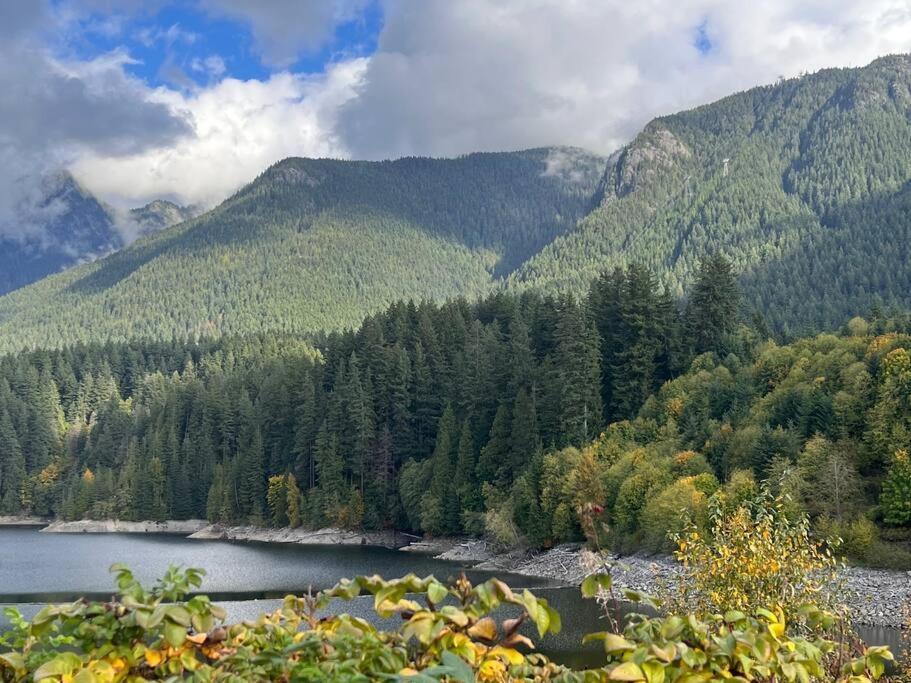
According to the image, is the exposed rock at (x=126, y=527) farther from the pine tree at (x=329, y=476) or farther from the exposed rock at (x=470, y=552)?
the exposed rock at (x=470, y=552)

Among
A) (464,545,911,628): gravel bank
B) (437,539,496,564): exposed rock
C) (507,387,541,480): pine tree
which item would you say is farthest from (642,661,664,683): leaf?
(507,387,541,480): pine tree

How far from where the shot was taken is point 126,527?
121 meters

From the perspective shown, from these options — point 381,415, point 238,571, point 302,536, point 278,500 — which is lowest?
point 238,571

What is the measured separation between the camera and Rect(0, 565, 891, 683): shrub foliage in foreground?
4.03 meters

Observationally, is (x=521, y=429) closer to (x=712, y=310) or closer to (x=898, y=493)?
(x=712, y=310)

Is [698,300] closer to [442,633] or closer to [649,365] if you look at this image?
[649,365]

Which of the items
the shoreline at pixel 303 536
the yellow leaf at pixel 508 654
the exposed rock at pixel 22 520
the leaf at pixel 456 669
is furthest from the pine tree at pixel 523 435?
the exposed rock at pixel 22 520

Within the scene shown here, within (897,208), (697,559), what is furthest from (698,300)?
(897,208)

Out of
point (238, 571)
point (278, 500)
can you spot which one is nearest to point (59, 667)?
point (238, 571)

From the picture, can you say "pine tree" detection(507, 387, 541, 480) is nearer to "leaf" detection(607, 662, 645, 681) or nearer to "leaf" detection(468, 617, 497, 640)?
"leaf" detection(468, 617, 497, 640)

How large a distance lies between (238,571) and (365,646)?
246ft

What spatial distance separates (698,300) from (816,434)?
85.9 ft

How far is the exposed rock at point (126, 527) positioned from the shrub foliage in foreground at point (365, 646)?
119854 millimetres

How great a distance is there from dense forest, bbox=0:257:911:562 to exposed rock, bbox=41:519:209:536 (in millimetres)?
1578
